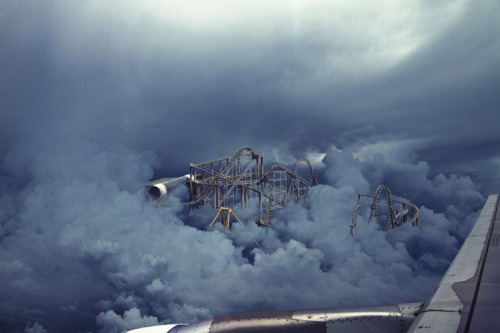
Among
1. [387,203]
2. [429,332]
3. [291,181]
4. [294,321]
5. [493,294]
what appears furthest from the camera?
[291,181]

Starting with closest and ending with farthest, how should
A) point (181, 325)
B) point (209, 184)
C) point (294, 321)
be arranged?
point (294, 321)
point (181, 325)
point (209, 184)

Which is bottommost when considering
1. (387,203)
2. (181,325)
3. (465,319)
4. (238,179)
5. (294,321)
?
(465,319)

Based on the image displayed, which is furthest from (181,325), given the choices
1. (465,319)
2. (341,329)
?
(465,319)

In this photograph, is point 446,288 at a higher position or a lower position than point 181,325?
lower

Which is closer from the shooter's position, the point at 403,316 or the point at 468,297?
the point at 468,297

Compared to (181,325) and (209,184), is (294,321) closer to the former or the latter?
(181,325)

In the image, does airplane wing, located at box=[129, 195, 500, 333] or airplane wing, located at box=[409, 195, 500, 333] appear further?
airplane wing, located at box=[129, 195, 500, 333]

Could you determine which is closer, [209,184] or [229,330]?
[229,330]

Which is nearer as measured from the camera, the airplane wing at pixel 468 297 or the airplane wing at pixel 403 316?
the airplane wing at pixel 468 297
